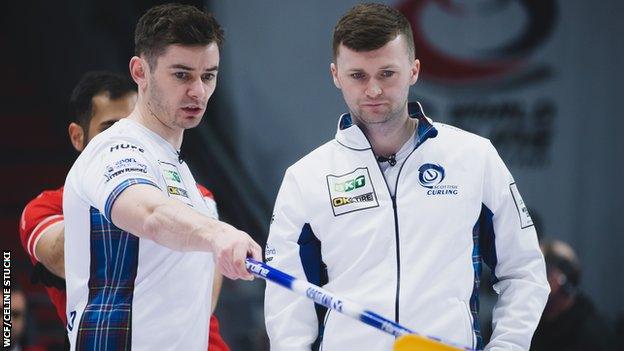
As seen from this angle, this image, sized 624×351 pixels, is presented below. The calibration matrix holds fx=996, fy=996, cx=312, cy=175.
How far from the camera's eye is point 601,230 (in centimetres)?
809

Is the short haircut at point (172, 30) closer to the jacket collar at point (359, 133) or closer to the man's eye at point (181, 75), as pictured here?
the man's eye at point (181, 75)

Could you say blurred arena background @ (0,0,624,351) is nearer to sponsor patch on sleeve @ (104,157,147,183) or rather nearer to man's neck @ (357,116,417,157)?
man's neck @ (357,116,417,157)

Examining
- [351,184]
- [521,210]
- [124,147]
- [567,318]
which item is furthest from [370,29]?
[567,318]

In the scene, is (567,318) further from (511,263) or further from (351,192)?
(351,192)

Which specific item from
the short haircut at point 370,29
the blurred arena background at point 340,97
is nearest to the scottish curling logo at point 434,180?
the short haircut at point 370,29

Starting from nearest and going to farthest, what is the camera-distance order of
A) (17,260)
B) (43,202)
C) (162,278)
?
(162,278), (43,202), (17,260)

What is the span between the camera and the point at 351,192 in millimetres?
3088

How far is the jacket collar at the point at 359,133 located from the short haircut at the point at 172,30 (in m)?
0.50

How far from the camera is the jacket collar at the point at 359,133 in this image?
3172 mm

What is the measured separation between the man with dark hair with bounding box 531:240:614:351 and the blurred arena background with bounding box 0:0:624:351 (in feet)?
7.09

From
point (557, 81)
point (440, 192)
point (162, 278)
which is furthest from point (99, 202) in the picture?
point (557, 81)

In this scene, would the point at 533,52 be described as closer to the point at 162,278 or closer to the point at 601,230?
the point at 601,230

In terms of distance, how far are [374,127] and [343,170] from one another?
0.17 meters

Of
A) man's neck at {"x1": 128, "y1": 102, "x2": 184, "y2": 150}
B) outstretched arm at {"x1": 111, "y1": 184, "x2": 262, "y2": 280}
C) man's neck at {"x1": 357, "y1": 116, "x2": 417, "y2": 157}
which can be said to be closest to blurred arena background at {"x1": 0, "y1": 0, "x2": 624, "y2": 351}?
man's neck at {"x1": 128, "y1": 102, "x2": 184, "y2": 150}
